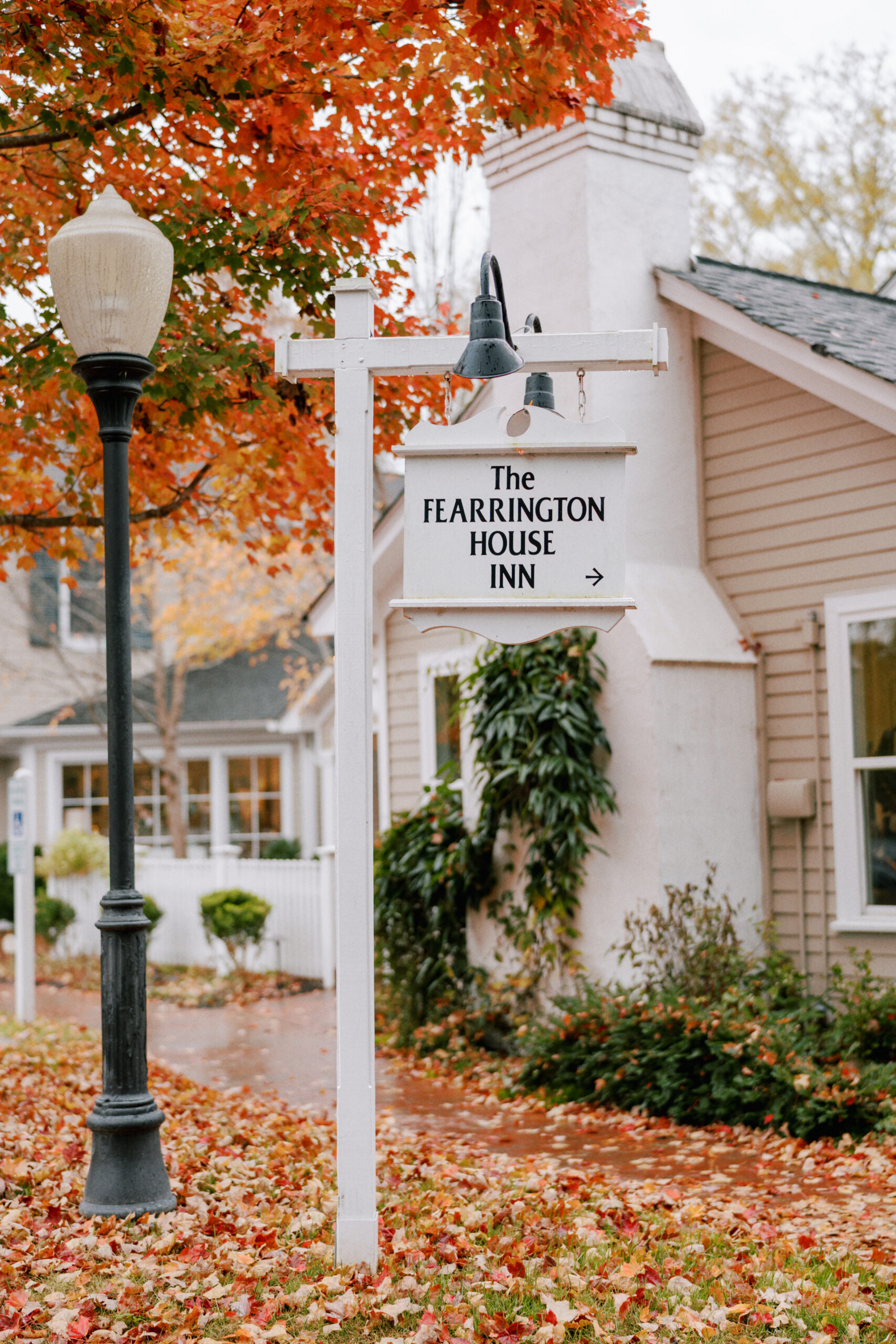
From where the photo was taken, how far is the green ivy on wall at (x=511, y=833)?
8.30 metres

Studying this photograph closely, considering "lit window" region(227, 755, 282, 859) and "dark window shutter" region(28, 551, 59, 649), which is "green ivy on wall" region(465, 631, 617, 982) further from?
"dark window shutter" region(28, 551, 59, 649)

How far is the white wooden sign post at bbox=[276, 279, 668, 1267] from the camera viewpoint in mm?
4242

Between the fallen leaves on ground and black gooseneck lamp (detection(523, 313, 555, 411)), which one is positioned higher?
black gooseneck lamp (detection(523, 313, 555, 411))

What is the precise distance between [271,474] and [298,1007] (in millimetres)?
5650

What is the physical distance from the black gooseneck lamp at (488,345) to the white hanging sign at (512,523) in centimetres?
16

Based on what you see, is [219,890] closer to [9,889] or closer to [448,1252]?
[9,889]

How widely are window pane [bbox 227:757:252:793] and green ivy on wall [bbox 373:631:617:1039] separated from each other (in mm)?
9698

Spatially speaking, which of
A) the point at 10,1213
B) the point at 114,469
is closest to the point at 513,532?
the point at 114,469

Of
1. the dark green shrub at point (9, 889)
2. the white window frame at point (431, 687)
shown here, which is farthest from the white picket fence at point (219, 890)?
the white window frame at point (431, 687)

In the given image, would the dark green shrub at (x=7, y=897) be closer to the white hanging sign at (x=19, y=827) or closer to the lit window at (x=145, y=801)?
the lit window at (x=145, y=801)

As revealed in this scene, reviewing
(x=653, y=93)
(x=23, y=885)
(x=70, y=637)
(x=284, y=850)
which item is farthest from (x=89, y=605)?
(x=653, y=93)

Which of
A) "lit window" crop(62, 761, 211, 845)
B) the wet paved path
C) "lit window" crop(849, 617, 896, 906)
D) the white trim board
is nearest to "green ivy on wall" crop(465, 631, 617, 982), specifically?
the wet paved path

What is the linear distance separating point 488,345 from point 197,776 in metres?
16.2

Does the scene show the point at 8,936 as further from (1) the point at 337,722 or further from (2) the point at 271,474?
(1) the point at 337,722
